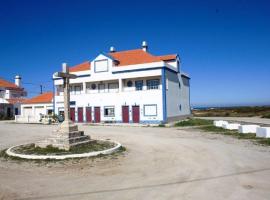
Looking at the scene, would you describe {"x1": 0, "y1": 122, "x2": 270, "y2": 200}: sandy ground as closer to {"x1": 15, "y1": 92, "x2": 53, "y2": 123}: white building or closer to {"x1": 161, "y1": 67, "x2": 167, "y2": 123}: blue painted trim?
{"x1": 161, "y1": 67, "x2": 167, "y2": 123}: blue painted trim

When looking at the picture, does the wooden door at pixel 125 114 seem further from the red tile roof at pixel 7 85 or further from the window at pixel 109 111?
the red tile roof at pixel 7 85

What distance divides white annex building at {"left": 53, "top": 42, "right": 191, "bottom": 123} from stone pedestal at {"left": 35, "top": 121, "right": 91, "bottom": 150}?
18.2 m

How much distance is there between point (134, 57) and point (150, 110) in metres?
7.93

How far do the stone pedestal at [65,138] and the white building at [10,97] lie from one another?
141ft

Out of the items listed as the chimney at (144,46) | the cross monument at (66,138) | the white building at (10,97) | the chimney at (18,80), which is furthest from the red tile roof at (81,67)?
the chimney at (18,80)

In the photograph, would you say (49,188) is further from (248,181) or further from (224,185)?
(248,181)

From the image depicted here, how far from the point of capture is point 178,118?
1377 inches

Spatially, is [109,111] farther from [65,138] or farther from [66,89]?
[65,138]

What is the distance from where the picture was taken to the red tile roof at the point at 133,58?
3319 centimetres

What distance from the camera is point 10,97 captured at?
5762 cm

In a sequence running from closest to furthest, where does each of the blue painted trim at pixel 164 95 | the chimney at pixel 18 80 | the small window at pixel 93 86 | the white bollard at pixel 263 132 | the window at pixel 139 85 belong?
the white bollard at pixel 263 132 < the blue painted trim at pixel 164 95 < the window at pixel 139 85 < the small window at pixel 93 86 < the chimney at pixel 18 80

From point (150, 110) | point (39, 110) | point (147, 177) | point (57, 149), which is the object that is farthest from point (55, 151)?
point (39, 110)

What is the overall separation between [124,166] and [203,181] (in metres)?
2.86

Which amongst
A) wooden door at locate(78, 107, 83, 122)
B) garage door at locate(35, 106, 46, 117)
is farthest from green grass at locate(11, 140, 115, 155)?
garage door at locate(35, 106, 46, 117)
